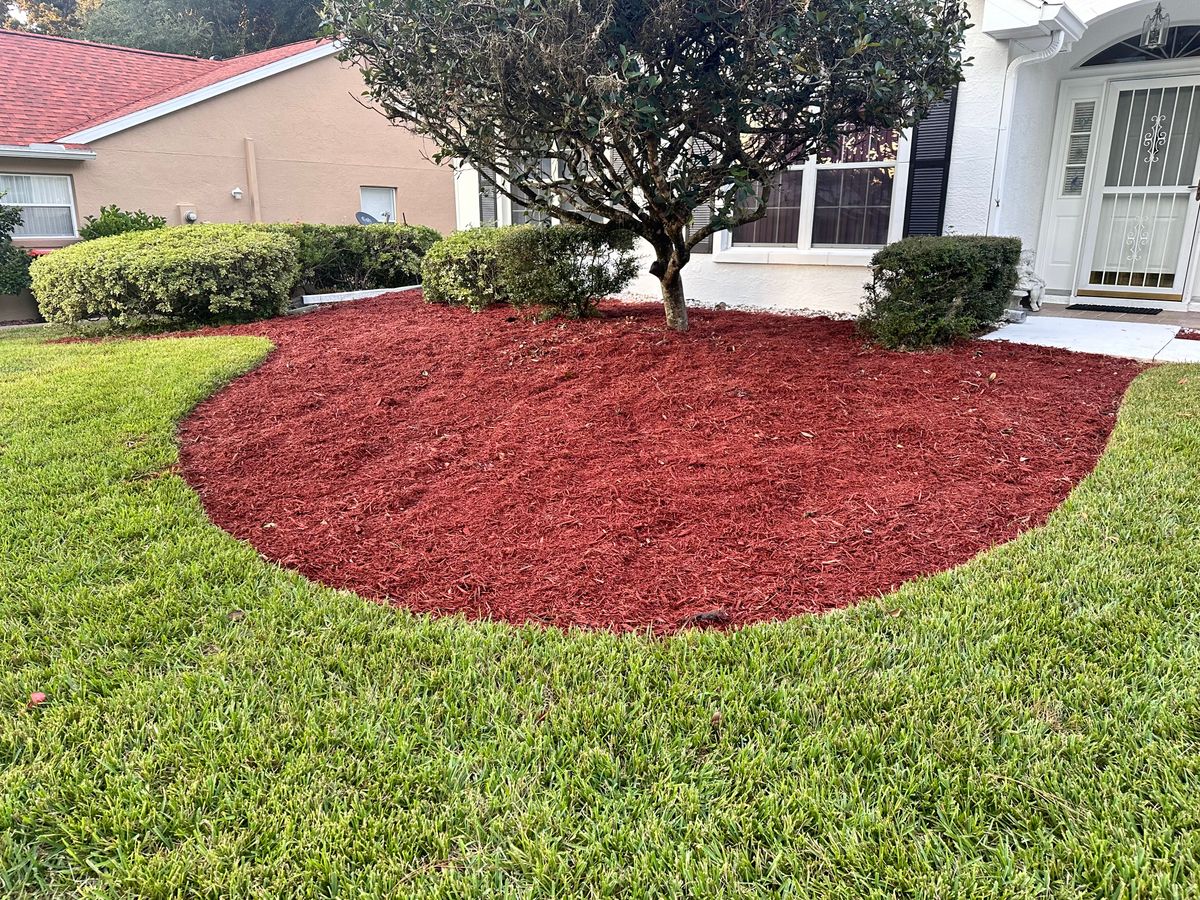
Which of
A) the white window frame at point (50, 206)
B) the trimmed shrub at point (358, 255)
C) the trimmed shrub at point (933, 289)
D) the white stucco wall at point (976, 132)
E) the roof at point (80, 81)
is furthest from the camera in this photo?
the roof at point (80, 81)

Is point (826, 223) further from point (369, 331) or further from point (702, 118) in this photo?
point (369, 331)

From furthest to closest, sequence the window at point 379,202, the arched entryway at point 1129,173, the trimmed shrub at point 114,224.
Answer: the window at point 379,202, the trimmed shrub at point 114,224, the arched entryway at point 1129,173

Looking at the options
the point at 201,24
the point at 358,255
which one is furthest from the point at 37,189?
the point at 201,24

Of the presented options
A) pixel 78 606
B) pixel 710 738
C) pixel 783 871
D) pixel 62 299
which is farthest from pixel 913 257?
pixel 62 299

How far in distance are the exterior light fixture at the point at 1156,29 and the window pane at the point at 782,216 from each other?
3.35 m

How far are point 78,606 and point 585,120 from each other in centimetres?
395

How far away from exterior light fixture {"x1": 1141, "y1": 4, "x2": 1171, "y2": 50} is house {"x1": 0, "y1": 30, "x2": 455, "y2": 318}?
11.2 meters

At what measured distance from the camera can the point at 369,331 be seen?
7.93 m

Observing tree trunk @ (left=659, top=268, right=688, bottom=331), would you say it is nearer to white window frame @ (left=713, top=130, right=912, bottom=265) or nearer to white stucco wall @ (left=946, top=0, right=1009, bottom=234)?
white window frame @ (left=713, top=130, right=912, bottom=265)

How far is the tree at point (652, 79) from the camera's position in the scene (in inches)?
186

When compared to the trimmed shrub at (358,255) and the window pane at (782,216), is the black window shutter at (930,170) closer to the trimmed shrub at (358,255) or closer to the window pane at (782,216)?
the window pane at (782,216)

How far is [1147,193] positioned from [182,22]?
2865cm

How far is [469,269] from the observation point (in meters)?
8.51

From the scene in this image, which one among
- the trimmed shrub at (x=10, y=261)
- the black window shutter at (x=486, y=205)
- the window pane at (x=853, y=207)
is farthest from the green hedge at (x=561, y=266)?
the trimmed shrub at (x=10, y=261)
